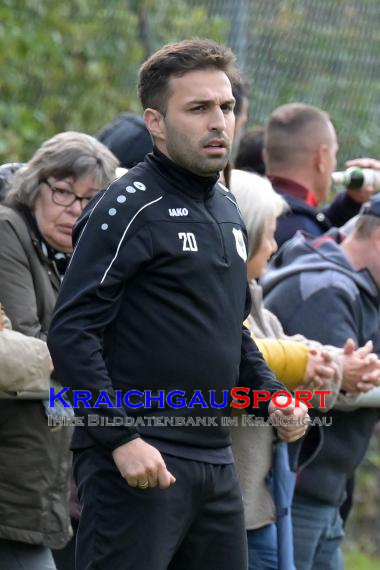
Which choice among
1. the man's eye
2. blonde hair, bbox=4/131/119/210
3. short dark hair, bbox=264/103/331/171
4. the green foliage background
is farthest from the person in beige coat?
the green foliage background

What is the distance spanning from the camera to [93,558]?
3408 millimetres

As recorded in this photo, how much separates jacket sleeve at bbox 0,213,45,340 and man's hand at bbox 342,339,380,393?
43.1 inches

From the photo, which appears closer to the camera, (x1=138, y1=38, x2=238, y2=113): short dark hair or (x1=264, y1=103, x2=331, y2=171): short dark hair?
(x1=138, y1=38, x2=238, y2=113): short dark hair

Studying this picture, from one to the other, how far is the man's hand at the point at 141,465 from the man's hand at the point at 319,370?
1.27 metres

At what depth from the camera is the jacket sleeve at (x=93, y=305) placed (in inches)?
129

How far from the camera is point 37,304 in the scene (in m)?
4.17

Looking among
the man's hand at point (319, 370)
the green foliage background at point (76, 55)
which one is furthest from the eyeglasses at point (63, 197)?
the green foliage background at point (76, 55)

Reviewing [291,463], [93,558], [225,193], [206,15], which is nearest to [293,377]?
[291,463]

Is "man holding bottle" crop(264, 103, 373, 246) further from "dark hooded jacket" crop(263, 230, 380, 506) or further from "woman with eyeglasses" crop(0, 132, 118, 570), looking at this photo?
"woman with eyeglasses" crop(0, 132, 118, 570)

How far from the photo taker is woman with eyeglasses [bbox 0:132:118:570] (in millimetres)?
3930

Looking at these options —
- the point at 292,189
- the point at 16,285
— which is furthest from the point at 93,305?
the point at 292,189

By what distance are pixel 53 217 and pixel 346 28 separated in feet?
12.2

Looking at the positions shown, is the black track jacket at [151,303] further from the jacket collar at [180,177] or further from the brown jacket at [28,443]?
the brown jacket at [28,443]

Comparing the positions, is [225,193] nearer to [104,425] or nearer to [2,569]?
[104,425]
